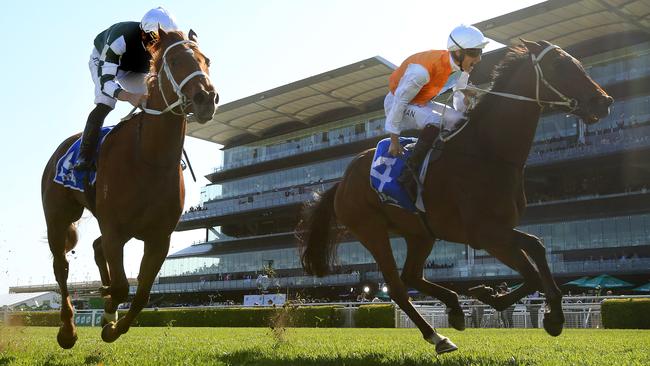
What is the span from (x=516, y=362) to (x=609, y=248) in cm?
3873

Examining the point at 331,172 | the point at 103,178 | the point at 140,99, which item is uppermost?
the point at 331,172

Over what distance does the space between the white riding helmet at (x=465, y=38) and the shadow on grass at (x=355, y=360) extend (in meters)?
2.72

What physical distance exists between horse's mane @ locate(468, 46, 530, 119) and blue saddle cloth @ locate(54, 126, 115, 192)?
3.41 m

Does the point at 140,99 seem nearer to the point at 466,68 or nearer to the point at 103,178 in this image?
the point at 103,178

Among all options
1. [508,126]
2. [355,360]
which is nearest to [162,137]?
[355,360]

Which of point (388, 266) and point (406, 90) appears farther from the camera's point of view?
point (388, 266)

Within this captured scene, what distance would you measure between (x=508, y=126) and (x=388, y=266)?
69.3 inches

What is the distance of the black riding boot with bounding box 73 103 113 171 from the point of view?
577 cm

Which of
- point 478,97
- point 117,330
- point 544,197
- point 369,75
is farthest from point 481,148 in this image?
point 369,75

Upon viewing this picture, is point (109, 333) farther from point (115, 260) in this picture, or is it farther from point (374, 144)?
point (374, 144)

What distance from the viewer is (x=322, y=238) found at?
7520 mm

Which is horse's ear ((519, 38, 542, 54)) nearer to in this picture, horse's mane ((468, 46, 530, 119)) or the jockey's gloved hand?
horse's mane ((468, 46, 530, 119))

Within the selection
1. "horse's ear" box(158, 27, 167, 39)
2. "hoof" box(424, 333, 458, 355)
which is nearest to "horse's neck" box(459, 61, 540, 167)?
"hoof" box(424, 333, 458, 355)

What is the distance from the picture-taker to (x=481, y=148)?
544 cm
